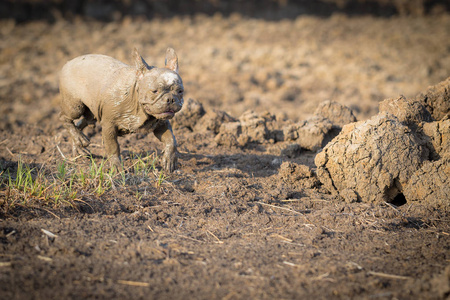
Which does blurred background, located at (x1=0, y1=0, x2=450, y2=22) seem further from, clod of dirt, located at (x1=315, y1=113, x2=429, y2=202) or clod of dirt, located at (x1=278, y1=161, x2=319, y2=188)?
clod of dirt, located at (x1=315, y1=113, x2=429, y2=202)

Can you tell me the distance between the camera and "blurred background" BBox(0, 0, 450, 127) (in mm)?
10518

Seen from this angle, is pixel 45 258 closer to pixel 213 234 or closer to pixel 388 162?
pixel 213 234

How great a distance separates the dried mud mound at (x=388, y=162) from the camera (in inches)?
170

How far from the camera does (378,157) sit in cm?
439

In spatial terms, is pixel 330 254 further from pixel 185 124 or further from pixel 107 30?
pixel 107 30

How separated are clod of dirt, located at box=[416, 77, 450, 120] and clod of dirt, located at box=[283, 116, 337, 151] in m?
1.23

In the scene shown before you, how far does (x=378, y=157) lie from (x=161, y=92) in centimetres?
235

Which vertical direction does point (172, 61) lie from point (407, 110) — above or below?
above

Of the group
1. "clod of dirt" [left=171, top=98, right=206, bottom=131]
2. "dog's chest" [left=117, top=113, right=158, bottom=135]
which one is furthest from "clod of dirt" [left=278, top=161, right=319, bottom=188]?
"clod of dirt" [left=171, top=98, right=206, bottom=131]

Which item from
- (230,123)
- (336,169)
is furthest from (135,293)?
(230,123)

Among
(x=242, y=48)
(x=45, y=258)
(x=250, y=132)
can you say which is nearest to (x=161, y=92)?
(x=45, y=258)

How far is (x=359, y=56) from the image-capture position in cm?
1381

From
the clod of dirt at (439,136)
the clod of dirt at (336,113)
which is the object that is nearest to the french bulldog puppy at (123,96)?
the clod of dirt at (336,113)

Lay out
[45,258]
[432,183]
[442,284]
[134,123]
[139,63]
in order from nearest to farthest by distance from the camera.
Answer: [442,284] → [45,258] → [432,183] → [139,63] → [134,123]
